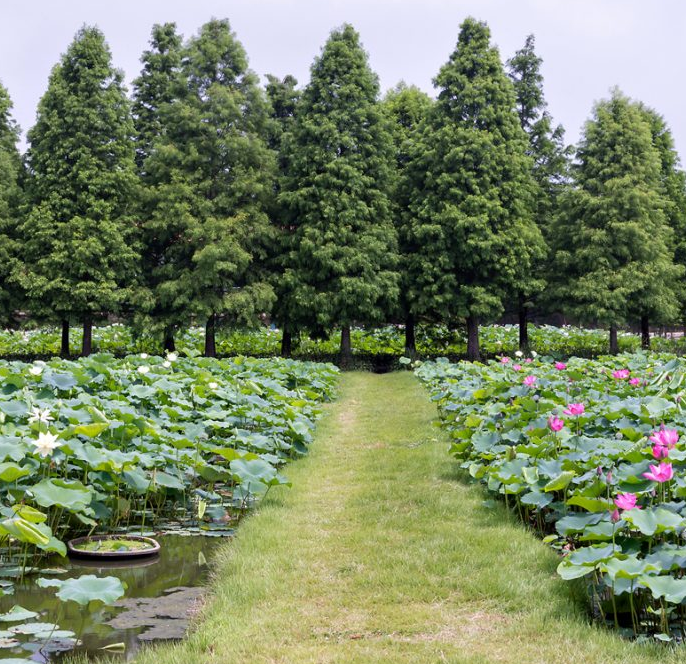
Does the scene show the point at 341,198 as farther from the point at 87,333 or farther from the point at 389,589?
the point at 389,589

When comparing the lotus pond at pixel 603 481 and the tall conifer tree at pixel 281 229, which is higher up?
the tall conifer tree at pixel 281 229

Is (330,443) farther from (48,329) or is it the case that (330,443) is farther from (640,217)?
(48,329)

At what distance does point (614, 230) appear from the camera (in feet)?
68.9

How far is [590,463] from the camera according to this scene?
4316 millimetres

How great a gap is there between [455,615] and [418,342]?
65.1 ft

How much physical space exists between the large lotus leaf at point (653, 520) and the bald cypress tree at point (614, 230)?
18.1 meters

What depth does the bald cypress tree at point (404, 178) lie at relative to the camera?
2095cm

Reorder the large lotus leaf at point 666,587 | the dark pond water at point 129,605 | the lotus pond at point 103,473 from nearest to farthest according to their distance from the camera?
the large lotus leaf at point 666,587
the dark pond water at point 129,605
the lotus pond at point 103,473

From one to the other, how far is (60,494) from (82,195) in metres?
17.3

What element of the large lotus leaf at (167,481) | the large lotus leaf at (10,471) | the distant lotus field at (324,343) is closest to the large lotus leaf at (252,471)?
the large lotus leaf at (167,481)

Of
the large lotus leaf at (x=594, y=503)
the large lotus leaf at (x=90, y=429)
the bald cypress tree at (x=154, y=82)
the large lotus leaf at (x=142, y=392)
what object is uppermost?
the bald cypress tree at (x=154, y=82)

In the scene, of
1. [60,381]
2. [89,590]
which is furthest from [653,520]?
[60,381]

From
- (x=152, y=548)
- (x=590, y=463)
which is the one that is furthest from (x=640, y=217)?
(x=152, y=548)

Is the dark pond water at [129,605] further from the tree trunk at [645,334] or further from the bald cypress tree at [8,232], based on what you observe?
the tree trunk at [645,334]
